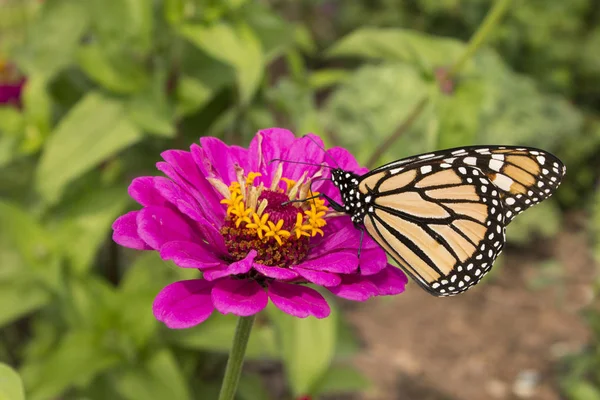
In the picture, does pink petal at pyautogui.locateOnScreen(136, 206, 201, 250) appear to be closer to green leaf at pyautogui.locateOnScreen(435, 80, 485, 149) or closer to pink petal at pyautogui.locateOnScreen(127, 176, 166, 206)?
pink petal at pyautogui.locateOnScreen(127, 176, 166, 206)

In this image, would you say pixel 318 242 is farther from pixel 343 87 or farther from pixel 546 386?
pixel 343 87

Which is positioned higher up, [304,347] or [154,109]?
[154,109]

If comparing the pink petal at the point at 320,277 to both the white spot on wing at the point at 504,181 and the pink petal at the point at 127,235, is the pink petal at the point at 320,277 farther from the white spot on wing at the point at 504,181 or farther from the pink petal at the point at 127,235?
the white spot on wing at the point at 504,181

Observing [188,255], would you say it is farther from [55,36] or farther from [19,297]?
[55,36]

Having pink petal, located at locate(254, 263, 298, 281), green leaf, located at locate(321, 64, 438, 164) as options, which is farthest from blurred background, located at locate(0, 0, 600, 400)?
green leaf, located at locate(321, 64, 438, 164)

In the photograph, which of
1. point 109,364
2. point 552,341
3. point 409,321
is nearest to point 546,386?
point 552,341

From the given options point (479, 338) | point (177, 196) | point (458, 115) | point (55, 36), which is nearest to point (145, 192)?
point (177, 196)
